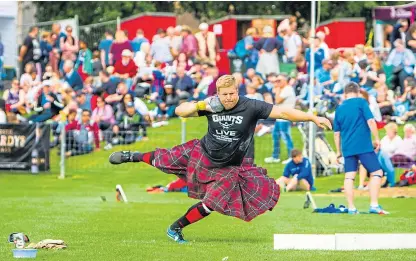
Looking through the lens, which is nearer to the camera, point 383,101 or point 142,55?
point 383,101

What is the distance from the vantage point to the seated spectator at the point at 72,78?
82.2ft

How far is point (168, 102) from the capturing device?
24.1 meters

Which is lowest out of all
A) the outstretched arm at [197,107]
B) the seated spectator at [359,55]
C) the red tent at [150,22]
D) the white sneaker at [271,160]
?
the white sneaker at [271,160]

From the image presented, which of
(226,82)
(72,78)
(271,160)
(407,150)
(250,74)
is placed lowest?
(271,160)

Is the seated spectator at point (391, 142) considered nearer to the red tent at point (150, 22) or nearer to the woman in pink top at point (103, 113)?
the woman in pink top at point (103, 113)

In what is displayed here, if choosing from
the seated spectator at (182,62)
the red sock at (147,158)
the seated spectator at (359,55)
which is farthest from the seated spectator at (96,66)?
the red sock at (147,158)

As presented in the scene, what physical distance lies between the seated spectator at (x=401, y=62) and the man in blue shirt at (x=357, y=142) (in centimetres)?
969

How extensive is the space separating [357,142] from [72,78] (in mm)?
12757

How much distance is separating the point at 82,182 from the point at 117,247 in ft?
32.9

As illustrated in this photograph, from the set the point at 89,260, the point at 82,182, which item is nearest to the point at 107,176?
the point at 82,182

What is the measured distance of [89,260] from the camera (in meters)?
8.57

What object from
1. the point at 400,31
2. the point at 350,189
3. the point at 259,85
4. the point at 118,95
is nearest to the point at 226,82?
the point at 350,189

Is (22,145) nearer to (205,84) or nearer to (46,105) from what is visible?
(46,105)

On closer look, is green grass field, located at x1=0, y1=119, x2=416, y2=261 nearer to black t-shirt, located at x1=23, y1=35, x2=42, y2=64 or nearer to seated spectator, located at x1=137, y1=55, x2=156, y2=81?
seated spectator, located at x1=137, y1=55, x2=156, y2=81
